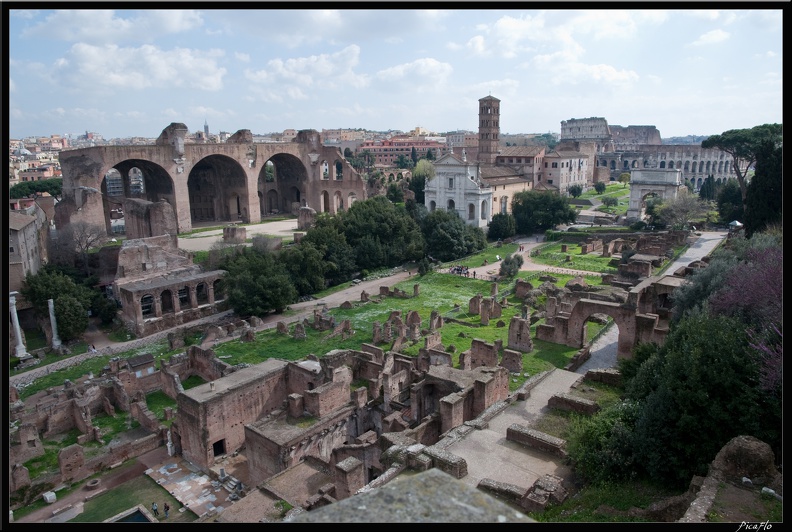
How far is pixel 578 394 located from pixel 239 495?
909 cm

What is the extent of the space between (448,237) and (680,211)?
1808 centimetres

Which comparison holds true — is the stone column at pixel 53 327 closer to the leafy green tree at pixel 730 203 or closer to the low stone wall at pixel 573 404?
the low stone wall at pixel 573 404

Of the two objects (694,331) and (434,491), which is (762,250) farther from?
(434,491)

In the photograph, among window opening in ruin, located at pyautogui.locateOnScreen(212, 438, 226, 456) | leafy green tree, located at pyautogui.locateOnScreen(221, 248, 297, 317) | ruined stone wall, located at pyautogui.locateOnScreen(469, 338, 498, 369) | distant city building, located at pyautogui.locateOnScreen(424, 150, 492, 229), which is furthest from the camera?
distant city building, located at pyautogui.locateOnScreen(424, 150, 492, 229)

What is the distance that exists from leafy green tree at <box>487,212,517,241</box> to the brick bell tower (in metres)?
13.7

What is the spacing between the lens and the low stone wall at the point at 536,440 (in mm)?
11344

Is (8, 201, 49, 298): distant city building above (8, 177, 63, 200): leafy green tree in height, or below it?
below

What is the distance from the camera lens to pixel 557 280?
30.8 metres

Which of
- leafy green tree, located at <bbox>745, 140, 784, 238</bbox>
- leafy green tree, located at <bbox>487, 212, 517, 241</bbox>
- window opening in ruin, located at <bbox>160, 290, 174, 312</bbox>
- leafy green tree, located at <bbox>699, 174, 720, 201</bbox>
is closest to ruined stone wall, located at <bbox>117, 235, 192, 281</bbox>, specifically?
window opening in ruin, located at <bbox>160, 290, 174, 312</bbox>

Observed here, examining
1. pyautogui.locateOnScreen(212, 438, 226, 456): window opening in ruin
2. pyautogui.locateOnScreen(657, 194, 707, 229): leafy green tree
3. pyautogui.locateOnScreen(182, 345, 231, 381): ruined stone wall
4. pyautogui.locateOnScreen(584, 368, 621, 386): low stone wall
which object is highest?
pyautogui.locateOnScreen(657, 194, 707, 229): leafy green tree

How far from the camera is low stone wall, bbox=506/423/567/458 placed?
447 inches

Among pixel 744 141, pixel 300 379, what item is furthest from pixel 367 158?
pixel 300 379

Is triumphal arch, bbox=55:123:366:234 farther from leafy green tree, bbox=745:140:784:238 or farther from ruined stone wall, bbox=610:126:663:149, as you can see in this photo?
ruined stone wall, bbox=610:126:663:149

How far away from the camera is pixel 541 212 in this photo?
44.6 m
